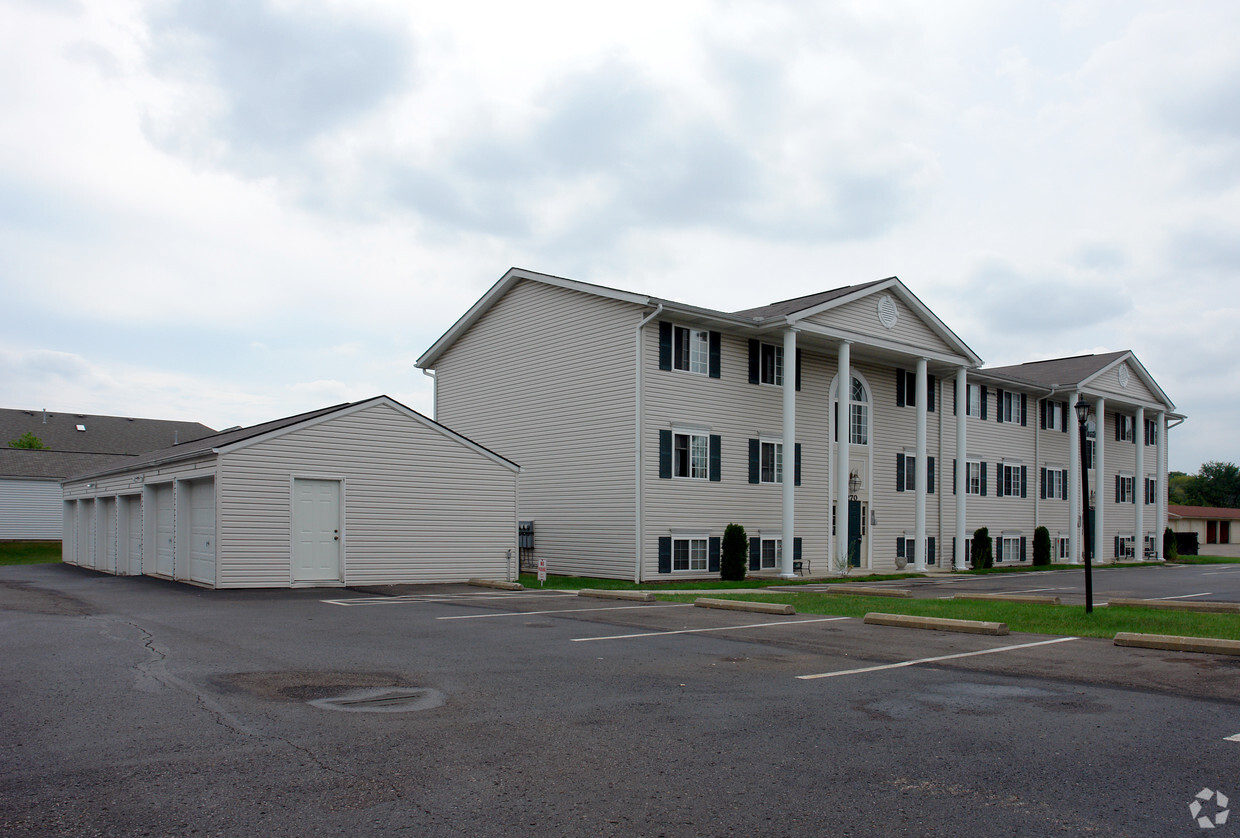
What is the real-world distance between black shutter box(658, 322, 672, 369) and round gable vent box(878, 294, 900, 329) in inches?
322

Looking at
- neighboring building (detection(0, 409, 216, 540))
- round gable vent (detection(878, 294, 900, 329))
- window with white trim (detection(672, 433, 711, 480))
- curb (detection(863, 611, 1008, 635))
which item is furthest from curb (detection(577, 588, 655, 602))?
neighboring building (detection(0, 409, 216, 540))

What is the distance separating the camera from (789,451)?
25844mm

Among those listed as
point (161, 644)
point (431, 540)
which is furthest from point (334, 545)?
point (161, 644)

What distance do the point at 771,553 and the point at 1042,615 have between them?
13.1 metres

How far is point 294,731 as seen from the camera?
634 cm

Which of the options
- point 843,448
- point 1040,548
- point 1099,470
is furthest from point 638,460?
point 1099,470

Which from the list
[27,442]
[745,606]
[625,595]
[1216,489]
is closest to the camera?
[745,606]

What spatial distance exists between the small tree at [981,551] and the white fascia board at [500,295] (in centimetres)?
1747

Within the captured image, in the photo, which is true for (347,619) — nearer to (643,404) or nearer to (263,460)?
(263,460)

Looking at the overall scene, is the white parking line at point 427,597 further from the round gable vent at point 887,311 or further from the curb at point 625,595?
the round gable vent at point 887,311

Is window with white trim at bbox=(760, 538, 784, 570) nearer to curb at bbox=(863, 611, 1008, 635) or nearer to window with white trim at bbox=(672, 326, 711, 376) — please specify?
window with white trim at bbox=(672, 326, 711, 376)

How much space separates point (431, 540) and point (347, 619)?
8.59 m

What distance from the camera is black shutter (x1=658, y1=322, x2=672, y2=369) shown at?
24656 mm

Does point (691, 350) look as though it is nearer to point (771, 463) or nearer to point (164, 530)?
point (771, 463)
